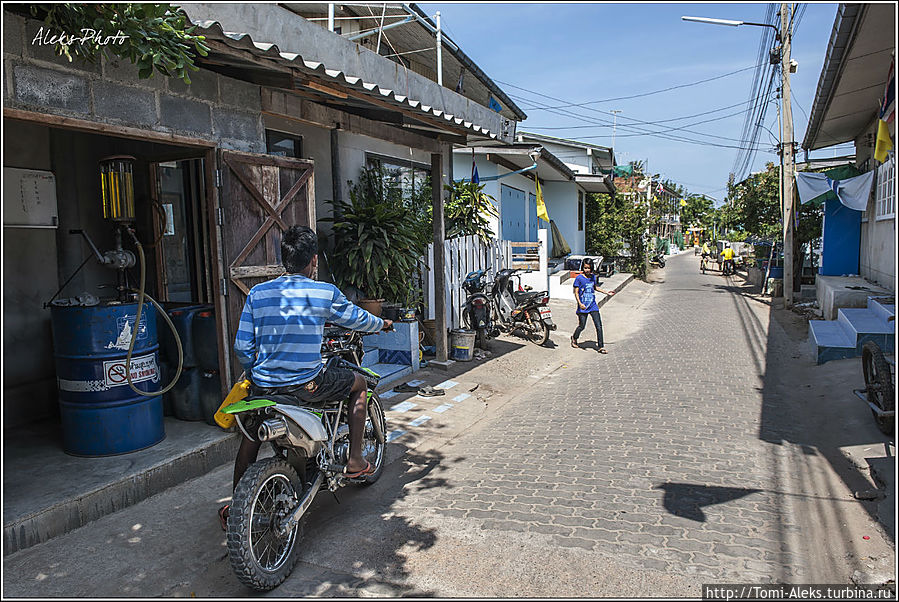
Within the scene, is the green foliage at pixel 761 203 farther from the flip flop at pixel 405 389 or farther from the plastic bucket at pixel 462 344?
the flip flop at pixel 405 389

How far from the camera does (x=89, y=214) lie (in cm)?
628

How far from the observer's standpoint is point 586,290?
1095 cm

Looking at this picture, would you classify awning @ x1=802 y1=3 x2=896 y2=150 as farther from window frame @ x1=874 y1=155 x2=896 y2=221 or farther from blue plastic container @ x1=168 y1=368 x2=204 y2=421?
blue plastic container @ x1=168 y1=368 x2=204 y2=421

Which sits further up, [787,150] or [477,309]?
[787,150]

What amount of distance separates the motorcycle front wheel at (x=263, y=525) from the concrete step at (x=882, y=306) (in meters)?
8.75

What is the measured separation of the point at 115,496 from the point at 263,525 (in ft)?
5.51

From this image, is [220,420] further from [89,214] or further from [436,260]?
[436,260]

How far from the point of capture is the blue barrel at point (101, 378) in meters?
4.72

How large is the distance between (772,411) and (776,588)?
4.23 metres

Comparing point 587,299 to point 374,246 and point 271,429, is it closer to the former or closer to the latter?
point 374,246

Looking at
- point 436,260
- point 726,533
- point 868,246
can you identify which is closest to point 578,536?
point 726,533

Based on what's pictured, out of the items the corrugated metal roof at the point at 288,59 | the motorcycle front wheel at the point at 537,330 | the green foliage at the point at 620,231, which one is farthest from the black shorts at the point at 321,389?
the green foliage at the point at 620,231

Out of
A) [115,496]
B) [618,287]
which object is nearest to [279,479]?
[115,496]

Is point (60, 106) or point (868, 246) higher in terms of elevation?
point (60, 106)
